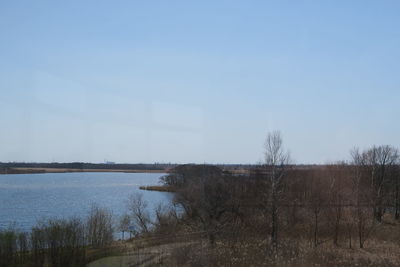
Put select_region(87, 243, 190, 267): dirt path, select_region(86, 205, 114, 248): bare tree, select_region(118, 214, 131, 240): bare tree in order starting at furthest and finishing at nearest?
select_region(118, 214, 131, 240): bare tree
select_region(86, 205, 114, 248): bare tree
select_region(87, 243, 190, 267): dirt path

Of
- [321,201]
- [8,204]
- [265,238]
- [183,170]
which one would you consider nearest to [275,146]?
[265,238]

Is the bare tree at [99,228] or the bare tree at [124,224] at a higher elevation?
the bare tree at [99,228]

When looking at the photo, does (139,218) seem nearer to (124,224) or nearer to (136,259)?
(124,224)

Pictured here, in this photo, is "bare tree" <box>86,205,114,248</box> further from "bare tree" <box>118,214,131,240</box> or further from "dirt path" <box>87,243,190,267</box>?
"bare tree" <box>118,214,131,240</box>

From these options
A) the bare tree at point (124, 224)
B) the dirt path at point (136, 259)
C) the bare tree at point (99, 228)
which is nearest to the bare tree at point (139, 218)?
the bare tree at point (124, 224)

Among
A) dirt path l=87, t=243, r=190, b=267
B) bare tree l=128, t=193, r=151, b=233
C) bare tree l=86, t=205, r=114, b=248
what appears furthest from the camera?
bare tree l=128, t=193, r=151, b=233

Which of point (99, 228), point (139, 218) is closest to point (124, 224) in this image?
point (139, 218)

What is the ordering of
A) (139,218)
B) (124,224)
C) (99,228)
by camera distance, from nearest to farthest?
(99,228) → (124,224) → (139,218)

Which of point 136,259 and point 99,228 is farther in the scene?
point 99,228

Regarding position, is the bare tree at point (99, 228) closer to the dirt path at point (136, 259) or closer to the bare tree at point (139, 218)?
the dirt path at point (136, 259)

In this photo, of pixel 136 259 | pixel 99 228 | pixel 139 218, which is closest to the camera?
pixel 136 259

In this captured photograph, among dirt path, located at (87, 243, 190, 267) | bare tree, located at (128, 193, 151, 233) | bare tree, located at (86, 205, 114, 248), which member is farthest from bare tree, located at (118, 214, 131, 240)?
dirt path, located at (87, 243, 190, 267)

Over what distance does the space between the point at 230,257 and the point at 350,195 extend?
73.5 ft

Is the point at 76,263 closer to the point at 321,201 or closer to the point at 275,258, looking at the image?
the point at 275,258
